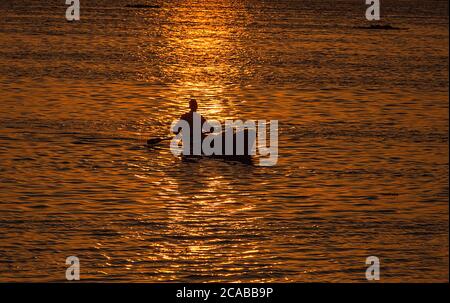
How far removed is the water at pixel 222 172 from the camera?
24156mm

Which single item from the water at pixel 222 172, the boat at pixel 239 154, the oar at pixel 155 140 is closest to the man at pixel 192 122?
the boat at pixel 239 154

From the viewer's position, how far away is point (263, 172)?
107ft

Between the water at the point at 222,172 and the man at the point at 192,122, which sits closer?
the water at the point at 222,172

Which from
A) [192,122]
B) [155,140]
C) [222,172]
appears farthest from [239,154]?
[155,140]

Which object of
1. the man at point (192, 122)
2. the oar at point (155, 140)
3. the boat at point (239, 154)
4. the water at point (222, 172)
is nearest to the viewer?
the water at point (222, 172)

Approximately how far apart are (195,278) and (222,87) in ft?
104

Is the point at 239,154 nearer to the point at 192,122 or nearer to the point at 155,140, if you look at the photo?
the point at 192,122

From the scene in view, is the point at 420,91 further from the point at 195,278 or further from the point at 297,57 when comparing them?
the point at 195,278

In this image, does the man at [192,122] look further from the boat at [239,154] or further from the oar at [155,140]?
the oar at [155,140]

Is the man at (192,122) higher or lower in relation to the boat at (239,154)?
higher

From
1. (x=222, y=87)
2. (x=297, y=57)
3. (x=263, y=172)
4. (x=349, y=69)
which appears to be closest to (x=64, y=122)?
(x=263, y=172)

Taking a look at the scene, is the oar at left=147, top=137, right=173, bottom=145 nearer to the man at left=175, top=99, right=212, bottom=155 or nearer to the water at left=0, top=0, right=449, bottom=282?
the water at left=0, top=0, right=449, bottom=282

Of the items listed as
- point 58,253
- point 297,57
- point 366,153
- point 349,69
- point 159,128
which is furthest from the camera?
point 297,57

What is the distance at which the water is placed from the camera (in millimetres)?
24156
